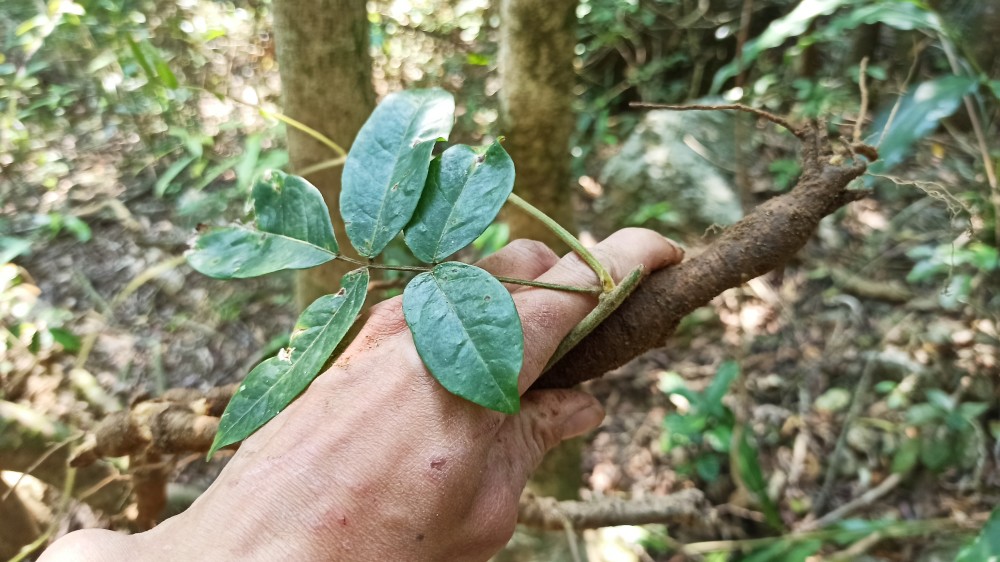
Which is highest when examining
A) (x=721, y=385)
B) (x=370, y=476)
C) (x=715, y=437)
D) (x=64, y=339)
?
(x=370, y=476)

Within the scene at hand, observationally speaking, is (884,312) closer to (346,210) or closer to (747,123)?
(747,123)

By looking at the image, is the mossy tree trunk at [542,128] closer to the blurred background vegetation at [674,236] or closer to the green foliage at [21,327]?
the blurred background vegetation at [674,236]

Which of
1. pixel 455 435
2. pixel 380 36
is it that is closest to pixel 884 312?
pixel 455 435

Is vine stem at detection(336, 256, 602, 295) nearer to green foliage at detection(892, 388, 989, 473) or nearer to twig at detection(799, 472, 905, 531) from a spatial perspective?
twig at detection(799, 472, 905, 531)

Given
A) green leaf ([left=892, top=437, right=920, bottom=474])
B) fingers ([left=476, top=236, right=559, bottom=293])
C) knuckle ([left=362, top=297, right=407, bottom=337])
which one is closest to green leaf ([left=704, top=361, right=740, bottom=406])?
green leaf ([left=892, top=437, right=920, bottom=474])

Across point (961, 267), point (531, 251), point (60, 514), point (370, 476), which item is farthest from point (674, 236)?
point (60, 514)

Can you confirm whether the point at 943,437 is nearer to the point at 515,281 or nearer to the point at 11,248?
the point at 515,281
